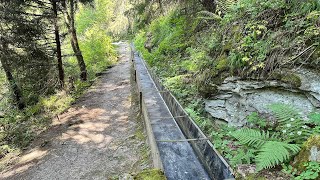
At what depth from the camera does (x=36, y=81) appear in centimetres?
1148

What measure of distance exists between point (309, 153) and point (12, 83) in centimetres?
1189

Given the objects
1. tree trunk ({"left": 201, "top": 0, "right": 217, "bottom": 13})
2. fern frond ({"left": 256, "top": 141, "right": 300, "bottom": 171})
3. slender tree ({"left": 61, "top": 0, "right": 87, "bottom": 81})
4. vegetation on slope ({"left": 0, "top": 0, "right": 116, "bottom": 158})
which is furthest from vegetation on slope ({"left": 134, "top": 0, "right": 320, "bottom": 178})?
slender tree ({"left": 61, "top": 0, "right": 87, "bottom": 81})

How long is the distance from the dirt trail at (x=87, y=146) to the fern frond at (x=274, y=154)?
108 inches

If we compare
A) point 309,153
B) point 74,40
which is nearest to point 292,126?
point 309,153

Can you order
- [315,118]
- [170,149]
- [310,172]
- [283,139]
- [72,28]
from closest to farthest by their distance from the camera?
1. [310,172]
2. [315,118]
3. [283,139]
4. [170,149]
5. [72,28]

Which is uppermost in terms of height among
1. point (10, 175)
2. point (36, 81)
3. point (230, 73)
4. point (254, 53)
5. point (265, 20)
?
point (265, 20)

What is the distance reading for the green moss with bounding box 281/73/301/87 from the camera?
407 cm

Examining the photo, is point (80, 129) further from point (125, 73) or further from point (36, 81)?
point (125, 73)

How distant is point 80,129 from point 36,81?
423 centimetres

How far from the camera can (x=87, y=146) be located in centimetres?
759

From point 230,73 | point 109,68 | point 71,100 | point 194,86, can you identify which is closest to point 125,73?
point 109,68

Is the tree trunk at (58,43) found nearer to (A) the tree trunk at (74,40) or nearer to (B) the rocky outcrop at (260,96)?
(A) the tree trunk at (74,40)

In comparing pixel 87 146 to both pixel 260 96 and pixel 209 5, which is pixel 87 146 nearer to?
pixel 260 96

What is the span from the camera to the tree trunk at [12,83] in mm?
10508
